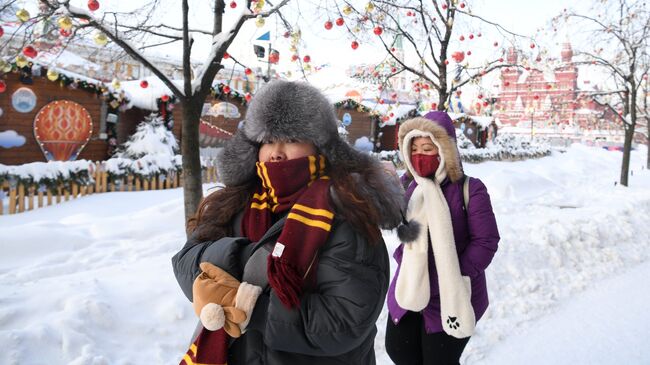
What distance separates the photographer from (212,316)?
1.47 m

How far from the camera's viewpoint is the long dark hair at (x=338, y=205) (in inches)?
63.0

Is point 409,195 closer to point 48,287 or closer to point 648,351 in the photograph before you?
point 648,351

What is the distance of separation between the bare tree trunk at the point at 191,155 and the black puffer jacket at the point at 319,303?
393cm

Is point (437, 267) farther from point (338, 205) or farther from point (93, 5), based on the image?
point (93, 5)

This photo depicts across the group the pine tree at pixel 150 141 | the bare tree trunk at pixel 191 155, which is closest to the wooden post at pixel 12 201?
the pine tree at pixel 150 141

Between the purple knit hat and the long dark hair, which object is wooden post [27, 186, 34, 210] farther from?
the purple knit hat

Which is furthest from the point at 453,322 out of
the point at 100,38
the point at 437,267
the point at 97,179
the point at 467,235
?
the point at 97,179

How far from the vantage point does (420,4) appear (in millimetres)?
7531

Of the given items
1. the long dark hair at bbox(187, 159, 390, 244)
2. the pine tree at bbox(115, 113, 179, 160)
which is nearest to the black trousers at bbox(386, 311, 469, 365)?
the long dark hair at bbox(187, 159, 390, 244)

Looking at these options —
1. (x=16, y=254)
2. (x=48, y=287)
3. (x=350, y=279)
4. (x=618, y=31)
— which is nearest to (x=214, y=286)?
(x=350, y=279)

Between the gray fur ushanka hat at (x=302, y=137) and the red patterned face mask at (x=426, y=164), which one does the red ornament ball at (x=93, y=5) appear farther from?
the red patterned face mask at (x=426, y=164)

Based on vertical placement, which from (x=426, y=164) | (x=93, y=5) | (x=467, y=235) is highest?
(x=93, y=5)

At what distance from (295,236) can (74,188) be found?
967cm

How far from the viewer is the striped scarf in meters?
1.50
